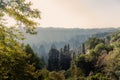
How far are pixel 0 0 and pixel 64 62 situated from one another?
13838 centimetres

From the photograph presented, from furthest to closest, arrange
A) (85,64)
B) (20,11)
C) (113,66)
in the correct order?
(85,64) < (113,66) < (20,11)

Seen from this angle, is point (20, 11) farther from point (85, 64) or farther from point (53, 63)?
point (53, 63)

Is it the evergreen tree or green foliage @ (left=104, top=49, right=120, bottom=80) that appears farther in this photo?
the evergreen tree

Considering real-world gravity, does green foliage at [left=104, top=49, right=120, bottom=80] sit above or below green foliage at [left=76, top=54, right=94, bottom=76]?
above

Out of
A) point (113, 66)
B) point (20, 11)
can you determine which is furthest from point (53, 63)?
point (20, 11)

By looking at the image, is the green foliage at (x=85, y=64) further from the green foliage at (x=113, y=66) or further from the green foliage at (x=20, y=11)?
the green foliage at (x=20, y=11)

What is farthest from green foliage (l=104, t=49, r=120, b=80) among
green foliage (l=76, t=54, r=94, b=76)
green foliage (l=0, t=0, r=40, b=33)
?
green foliage (l=0, t=0, r=40, b=33)

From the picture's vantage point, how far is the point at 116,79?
83000 millimetres

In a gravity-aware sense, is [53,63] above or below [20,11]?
below

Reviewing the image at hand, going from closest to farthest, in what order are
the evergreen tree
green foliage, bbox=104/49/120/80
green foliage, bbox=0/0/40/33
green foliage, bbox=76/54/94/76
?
1. green foliage, bbox=0/0/40/33
2. green foliage, bbox=104/49/120/80
3. green foliage, bbox=76/54/94/76
4. the evergreen tree

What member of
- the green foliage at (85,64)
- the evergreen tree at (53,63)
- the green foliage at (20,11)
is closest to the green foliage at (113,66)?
the green foliage at (85,64)

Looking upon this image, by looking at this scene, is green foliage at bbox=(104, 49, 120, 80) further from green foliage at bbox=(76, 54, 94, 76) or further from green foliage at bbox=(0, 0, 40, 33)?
green foliage at bbox=(0, 0, 40, 33)

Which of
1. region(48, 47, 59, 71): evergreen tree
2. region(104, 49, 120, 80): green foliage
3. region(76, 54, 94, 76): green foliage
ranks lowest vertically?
region(48, 47, 59, 71): evergreen tree

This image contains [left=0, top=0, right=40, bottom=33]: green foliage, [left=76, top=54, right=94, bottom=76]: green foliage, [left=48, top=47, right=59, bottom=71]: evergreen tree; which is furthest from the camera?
[left=48, top=47, right=59, bottom=71]: evergreen tree
